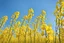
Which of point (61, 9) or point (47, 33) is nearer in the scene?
point (47, 33)

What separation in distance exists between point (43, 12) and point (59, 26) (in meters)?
4.46

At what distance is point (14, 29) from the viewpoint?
9.40 meters

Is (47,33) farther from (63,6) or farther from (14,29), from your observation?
(14,29)

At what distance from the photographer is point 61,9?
5914 millimetres

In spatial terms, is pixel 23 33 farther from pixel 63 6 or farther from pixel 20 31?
pixel 63 6

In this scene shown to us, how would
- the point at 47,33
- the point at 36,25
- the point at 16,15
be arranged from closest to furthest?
the point at 47,33 < the point at 16,15 < the point at 36,25

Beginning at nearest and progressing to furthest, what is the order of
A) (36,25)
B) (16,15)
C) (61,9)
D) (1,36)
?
1. (61,9)
2. (1,36)
3. (16,15)
4. (36,25)

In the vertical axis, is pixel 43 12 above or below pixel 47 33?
above

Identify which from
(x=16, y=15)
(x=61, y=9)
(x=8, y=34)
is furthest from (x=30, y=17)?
(x=61, y=9)

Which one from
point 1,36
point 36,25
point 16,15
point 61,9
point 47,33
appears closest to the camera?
point 47,33

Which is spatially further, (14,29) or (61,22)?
(14,29)

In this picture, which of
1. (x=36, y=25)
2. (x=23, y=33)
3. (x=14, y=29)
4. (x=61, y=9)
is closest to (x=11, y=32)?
(x=14, y=29)

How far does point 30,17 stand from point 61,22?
434cm

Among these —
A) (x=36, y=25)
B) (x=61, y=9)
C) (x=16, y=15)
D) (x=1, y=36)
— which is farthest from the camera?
(x=36, y=25)
